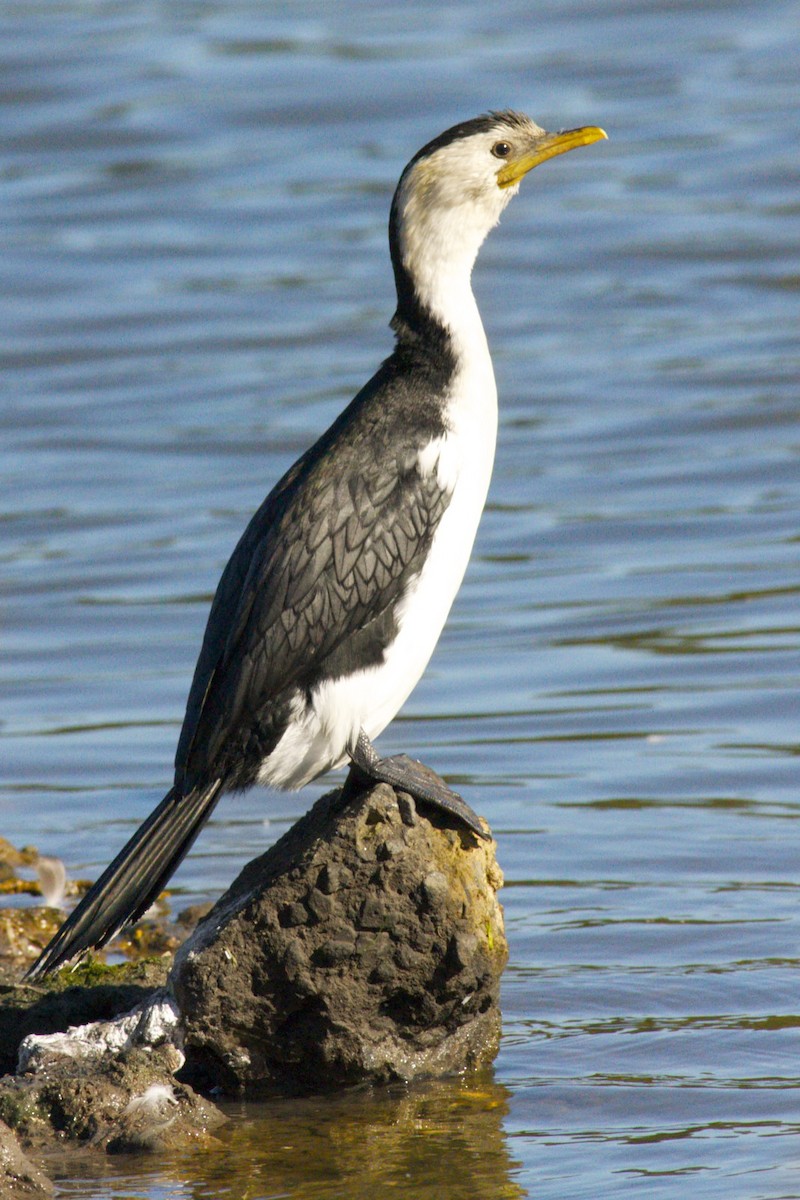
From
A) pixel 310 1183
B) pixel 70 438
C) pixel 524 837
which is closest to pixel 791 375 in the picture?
pixel 70 438

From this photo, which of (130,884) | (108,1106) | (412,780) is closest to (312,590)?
(412,780)

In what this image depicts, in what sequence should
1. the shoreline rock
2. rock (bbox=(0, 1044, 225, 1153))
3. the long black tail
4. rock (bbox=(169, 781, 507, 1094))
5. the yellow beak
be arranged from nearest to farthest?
1. rock (bbox=(0, 1044, 225, 1153))
2. the shoreline rock
3. rock (bbox=(169, 781, 507, 1094))
4. the long black tail
5. the yellow beak

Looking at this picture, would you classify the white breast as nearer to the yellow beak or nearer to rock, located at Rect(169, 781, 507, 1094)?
rock, located at Rect(169, 781, 507, 1094)

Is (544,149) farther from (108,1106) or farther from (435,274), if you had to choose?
(108,1106)

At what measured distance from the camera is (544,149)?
20.9ft

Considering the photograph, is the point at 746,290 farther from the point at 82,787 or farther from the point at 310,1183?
the point at 310,1183

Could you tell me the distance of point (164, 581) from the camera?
36.4 feet

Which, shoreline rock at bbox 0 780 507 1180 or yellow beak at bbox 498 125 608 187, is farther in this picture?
yellow beak at bbox 498 125 608 187

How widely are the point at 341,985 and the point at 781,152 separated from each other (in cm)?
1554

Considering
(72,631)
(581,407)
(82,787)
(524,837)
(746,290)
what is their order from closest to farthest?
1. (524,837)
2. (82,787)
3. (72,631)
4. (581,407)
5. (746,290)

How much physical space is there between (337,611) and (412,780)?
505 mm

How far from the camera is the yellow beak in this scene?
6.22 m

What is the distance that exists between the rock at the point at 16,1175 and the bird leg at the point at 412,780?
140 centimetres

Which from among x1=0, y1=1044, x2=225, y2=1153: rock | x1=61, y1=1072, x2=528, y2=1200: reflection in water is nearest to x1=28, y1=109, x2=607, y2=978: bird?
x1=0, y1=1044, x2=225, y2=1153: rock
